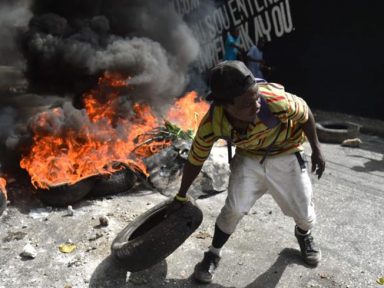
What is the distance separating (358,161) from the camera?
7738 mm

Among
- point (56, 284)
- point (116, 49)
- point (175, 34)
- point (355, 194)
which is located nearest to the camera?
point (56, 284)

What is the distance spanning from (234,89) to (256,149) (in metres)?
0.85

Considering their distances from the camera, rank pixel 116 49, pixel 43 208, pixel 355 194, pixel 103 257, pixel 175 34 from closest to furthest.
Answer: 1. pixel 103 257
2. pixel 43 208
3. pixel 355 194
4. pixel 116 49
5. pixel 175 34

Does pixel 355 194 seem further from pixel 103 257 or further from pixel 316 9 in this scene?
pixel 316 9

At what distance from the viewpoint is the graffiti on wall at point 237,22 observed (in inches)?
475

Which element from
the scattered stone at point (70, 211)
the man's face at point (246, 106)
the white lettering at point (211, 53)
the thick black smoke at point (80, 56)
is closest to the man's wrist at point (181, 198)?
the man's face at point (246, 106)

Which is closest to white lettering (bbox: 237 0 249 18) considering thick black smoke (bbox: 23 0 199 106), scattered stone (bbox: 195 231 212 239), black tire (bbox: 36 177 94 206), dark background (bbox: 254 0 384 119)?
dark background (bbox: 254 0 384 119)

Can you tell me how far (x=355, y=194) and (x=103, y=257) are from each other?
3855 millimetres

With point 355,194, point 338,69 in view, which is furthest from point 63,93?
point 338,69

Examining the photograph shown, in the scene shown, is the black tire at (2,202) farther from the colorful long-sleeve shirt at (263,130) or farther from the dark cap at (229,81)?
the dark cap at (229,81)

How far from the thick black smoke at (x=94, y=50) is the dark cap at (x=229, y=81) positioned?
166 inches

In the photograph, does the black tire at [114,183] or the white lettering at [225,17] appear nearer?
the black tire at [114,183]

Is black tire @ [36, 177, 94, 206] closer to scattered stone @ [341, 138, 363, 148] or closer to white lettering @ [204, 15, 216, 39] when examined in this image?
scattered stone @ [341, 138, 363, 148]

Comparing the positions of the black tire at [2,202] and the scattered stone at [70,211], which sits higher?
the black tire at [2,202]
